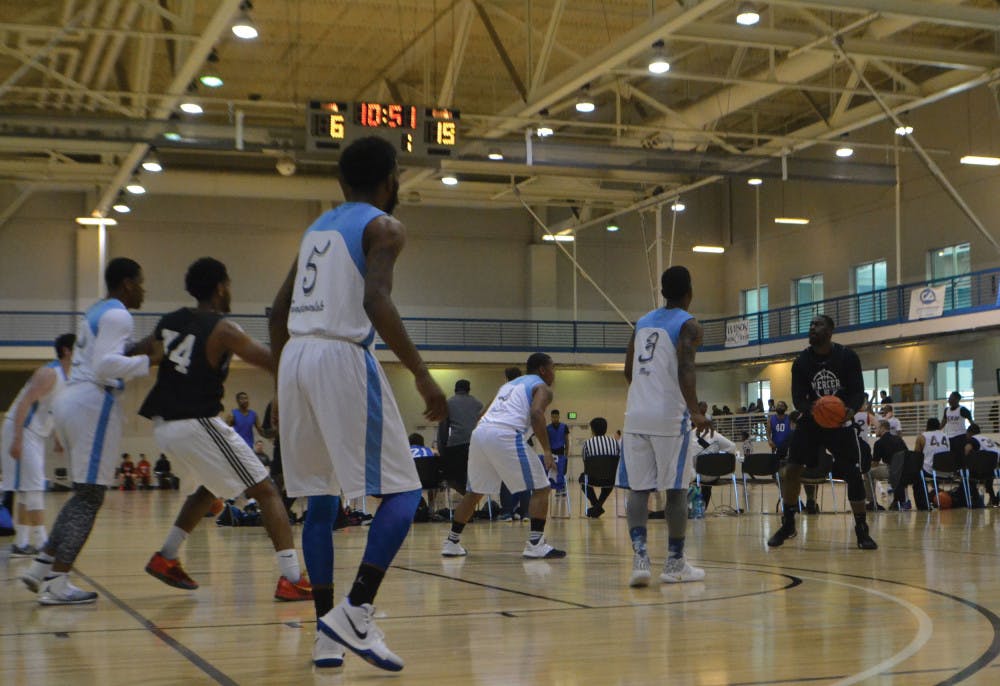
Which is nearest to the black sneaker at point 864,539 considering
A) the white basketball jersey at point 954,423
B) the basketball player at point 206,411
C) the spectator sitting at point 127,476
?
the basketball player at point 206,411

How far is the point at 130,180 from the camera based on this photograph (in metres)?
26.2

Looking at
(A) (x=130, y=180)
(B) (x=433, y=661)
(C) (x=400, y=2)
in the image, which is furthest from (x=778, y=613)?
(A) (x=130, y=180)

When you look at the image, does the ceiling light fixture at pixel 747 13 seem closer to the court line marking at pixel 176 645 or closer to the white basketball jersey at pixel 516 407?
the white basketball jersey at pixel 516 407

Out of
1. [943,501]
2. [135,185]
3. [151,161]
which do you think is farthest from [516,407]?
[135,185]

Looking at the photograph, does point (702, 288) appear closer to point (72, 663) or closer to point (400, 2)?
point (400, 2)

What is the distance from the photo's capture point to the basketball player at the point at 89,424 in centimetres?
600

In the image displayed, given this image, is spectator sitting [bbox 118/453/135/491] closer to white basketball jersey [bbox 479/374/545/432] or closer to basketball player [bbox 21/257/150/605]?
white basketball jersey [bbox 479/374/545/432]

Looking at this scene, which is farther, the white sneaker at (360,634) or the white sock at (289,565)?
the white sock at (289,565)

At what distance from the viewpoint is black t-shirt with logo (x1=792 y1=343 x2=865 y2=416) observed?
9.19 metres

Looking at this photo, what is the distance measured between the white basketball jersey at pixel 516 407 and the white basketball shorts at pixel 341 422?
5276mm

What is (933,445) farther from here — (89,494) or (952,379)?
(952,379)

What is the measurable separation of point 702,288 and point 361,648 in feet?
117

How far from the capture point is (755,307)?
3816 cm

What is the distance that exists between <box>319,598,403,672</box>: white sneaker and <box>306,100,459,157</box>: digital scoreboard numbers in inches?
557
